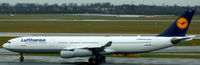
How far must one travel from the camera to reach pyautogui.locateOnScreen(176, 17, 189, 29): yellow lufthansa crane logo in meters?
41.1

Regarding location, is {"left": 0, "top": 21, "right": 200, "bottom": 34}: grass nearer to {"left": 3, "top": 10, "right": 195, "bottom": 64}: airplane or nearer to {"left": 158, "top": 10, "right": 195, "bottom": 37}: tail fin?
{"left": 158, "top": 10, "right": 195, "bottom": 37}: tail fin

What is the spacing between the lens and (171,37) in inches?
1617

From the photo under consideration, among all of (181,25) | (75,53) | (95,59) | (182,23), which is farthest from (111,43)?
(182,23)

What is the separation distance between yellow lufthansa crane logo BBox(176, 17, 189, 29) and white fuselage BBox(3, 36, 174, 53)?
5.54ft

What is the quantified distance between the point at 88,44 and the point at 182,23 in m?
9.60

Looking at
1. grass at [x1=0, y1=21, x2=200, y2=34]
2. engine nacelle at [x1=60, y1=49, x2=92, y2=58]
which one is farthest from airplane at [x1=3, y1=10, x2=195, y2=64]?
grass at [x1=0, y1=21, x2=200, y2=34]

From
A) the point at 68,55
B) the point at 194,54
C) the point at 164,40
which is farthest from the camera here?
Answer: the point at 194,54

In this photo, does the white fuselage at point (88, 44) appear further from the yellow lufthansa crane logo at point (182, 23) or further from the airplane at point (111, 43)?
the yellow lufthansa crane logo at point (182, 23)

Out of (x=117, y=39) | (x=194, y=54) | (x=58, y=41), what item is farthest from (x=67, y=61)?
(x=194, y=54)

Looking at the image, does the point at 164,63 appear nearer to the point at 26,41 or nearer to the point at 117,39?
the point at 117,39

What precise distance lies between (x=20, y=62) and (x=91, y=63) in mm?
7108

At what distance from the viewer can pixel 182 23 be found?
4119 cm

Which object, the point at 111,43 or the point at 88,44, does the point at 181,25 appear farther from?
the point at 88,44

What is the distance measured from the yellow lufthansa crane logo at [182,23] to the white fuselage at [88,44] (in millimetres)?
1687
